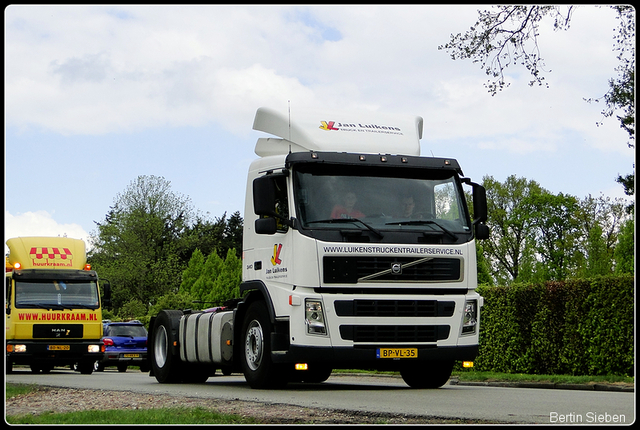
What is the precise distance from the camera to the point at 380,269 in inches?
493

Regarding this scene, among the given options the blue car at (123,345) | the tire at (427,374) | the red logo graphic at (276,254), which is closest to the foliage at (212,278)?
the blue car at (123,345)

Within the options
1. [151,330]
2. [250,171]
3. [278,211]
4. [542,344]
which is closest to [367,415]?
[278,211]

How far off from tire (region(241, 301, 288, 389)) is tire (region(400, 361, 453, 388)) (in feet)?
6.89

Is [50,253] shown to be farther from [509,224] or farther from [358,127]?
[509,224]

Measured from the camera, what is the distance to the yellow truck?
23.8 metres

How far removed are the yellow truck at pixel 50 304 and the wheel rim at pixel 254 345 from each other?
11951 mm

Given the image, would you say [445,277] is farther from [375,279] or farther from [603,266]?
[603,266]

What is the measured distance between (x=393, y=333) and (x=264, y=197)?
2556 mm

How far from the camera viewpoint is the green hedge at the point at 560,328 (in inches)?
769

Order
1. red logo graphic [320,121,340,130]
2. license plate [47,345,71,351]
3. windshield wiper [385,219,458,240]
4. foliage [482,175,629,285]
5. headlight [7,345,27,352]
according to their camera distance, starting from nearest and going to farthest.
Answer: windshield wiper [385,219,458,240] → red logo graphic [320,121,340,130] → headlight [7,345,27,352] → license plate [47,345,71,351] → foliage [482,175,629,285]

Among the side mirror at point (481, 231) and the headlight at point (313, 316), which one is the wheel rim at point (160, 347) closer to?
the headlight at point (313, 316)

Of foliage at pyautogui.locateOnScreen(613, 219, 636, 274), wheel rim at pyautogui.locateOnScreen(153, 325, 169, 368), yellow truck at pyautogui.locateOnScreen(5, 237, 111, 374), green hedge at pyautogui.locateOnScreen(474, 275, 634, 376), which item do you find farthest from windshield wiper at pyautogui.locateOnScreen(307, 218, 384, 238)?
foliage at pyautogui.locateOnScreen(613, 219, 636, 274)

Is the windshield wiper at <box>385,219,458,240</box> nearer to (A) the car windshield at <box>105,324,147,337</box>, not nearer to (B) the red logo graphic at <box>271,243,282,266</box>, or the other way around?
(B) the red logo graphic at <box>271,243,282,266</box>

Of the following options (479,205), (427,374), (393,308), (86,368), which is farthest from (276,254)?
(86,368)
